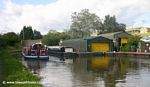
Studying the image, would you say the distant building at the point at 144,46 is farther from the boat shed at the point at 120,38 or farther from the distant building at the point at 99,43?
the boat shed at the point at 120,38

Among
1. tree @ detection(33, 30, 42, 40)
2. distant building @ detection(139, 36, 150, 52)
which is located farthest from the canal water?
tree @ detection(33, 30, 42, 40)

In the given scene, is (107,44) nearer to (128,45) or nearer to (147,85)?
(128,45)

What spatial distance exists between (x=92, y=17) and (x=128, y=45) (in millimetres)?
45748

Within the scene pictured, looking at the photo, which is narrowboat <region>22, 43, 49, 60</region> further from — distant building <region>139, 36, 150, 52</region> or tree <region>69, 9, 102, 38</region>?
tree <region>69, 9, 102, 38</region>

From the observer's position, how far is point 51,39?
113 m

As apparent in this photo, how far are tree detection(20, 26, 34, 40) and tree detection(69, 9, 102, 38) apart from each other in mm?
16655

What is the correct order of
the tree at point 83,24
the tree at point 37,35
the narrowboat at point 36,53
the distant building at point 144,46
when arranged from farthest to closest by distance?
the tree at point 37,35 < the tree at point 83,24 < the distant building at point 144,46 < the narrowboat at point 36,53

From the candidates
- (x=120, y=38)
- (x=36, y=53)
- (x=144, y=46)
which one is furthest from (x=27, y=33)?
(x=36, y=53)

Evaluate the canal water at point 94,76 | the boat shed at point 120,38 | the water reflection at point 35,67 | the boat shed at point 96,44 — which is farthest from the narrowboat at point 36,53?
the boat shed at point 120,38

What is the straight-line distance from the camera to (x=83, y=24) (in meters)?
120

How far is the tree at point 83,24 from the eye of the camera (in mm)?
118688

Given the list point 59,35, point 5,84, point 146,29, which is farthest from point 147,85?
point 146,29

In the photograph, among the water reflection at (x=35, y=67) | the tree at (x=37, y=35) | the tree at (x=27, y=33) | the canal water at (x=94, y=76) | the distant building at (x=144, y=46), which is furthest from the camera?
the tree at (x=37, y=35)

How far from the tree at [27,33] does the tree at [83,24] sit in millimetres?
16655
